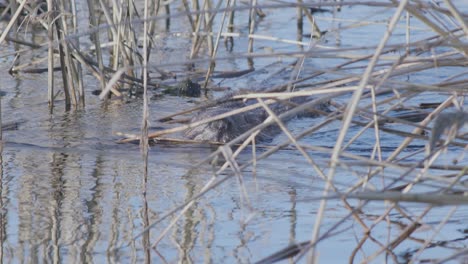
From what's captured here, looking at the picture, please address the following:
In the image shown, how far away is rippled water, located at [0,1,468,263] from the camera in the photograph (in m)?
3.13

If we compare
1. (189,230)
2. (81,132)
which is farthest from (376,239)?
(81,132)

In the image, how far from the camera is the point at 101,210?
3643 millimetres

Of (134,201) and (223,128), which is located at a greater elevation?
(223,128)

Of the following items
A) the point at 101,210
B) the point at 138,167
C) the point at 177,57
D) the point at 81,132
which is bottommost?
the point at 101,210

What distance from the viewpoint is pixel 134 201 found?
377 centimetres

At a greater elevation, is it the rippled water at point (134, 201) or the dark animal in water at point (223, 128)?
the dark animal in water at point (223, 128)

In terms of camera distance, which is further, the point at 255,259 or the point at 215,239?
the point at 215,239

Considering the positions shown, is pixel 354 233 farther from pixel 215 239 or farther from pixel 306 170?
pixel 306 170

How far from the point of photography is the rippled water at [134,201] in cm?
313

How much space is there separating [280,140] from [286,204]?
1.66 meters

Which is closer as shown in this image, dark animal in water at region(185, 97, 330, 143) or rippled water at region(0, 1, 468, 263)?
rippled water at region(0, 1, 468, 263)

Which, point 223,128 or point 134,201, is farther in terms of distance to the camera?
point 223,128

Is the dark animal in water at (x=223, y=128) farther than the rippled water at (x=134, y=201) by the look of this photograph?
Yes

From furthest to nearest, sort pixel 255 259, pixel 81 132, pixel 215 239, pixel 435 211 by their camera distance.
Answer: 1. pixel 81 132
2. pixel 435 211
3. pixel 215 239
4. pixel 255 259
